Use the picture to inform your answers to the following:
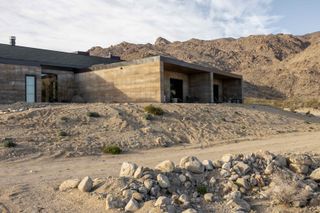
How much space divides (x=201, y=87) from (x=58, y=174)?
25316 millimetres

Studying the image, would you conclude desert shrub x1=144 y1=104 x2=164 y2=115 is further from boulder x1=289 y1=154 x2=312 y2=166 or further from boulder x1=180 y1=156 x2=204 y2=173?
boulder x1=180 y1=156 x2=204 y2=173

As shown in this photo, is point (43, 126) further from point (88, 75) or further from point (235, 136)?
point (88, 75)

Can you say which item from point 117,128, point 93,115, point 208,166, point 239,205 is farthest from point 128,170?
point 93,115

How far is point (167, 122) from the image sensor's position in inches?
956

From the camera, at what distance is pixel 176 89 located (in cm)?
3588

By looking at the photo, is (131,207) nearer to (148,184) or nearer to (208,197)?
(148,184)

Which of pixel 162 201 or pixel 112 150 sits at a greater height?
pixel 112 150

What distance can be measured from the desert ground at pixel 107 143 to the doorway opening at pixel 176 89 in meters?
4.96

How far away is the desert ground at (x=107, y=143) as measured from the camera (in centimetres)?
941

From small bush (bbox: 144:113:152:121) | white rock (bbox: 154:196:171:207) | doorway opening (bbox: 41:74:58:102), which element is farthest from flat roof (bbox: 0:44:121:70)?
white rock (bbox: 154:196:171:207)

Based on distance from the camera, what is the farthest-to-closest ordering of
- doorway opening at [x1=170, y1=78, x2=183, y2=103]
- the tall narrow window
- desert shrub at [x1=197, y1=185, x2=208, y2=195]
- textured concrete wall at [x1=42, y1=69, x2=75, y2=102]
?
doorway opening at [x1=170, y1=78, x2=183, y2=103] → textured concrete wall at [x1=42, y1=69, x2=75, y2=102] → the tall narrow window → desert shrub at [x1=197, y1=185, x2=208, y2=195]

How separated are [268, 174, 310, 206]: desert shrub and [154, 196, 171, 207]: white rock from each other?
2.75 metres

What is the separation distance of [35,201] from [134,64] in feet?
73.0

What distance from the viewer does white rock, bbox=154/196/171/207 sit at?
8.56 meters
